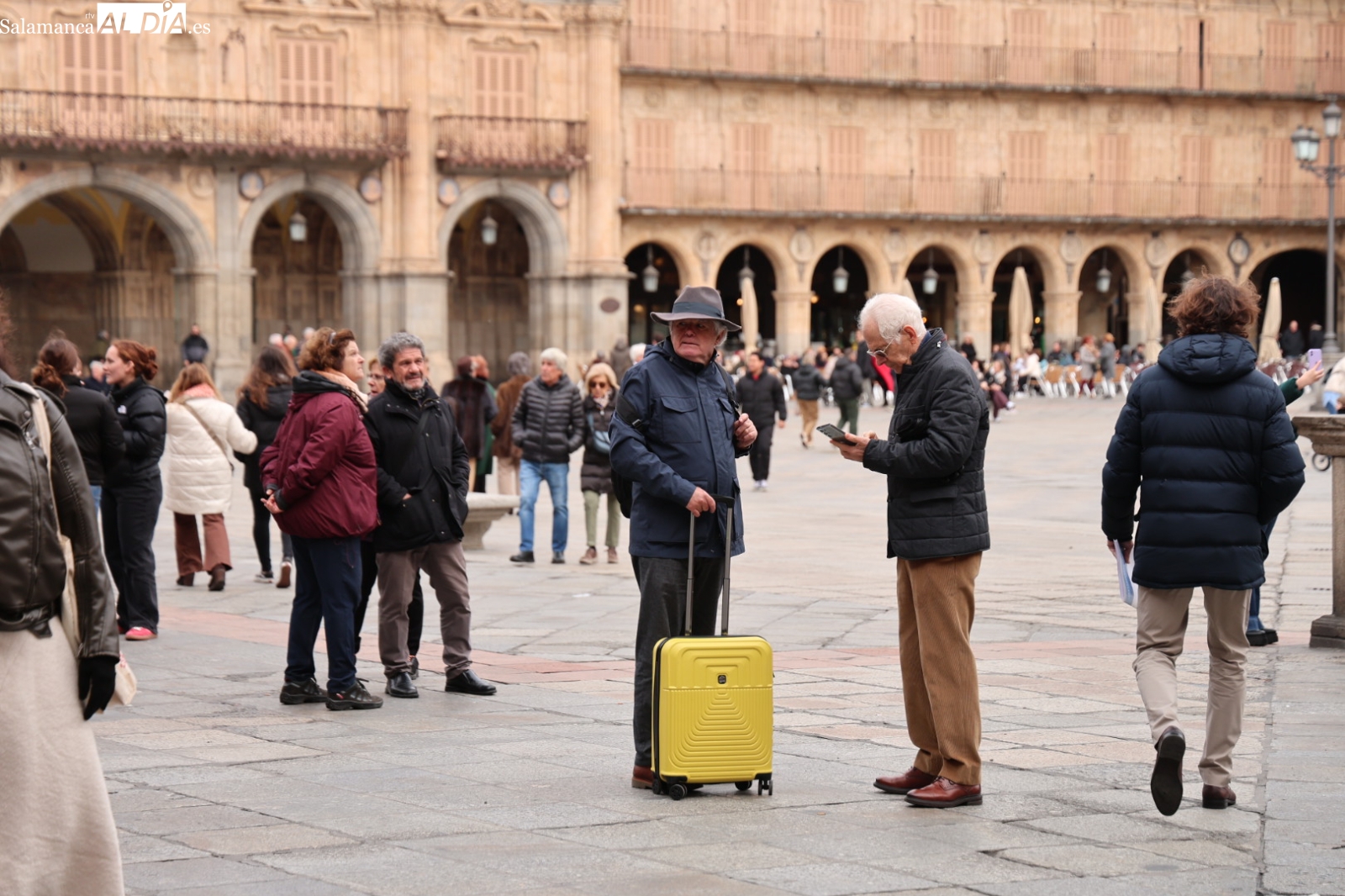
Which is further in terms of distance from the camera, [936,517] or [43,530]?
[936,517]

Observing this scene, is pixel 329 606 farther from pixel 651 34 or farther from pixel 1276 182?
pixel 1276 182

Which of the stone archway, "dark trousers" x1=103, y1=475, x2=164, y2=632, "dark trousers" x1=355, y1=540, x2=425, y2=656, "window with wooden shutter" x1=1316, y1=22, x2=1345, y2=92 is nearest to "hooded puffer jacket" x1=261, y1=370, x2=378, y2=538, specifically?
"dark trousers" x1=355, y1=540, x2=425, y2=656

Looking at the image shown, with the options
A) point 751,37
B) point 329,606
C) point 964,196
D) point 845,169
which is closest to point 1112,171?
point 964,196

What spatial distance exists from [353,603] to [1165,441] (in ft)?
12.6

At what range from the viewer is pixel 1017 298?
41938mm

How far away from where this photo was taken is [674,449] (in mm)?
7004

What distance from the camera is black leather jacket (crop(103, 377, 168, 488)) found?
437 inches

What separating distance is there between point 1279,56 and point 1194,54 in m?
2.34

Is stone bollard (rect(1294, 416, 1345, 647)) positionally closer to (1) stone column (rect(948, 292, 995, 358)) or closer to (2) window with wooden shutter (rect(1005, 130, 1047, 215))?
(1) stone column (rect(948, 292, 995, 358))

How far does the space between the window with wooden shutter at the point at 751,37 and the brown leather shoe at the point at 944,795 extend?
3811 cm

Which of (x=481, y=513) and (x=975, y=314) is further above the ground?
(x=975, y=314)

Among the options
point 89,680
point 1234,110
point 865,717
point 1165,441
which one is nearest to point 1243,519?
point 1165,441

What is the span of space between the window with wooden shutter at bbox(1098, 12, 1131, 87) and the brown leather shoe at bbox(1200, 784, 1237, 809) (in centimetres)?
4195

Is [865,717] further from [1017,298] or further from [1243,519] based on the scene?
[1017,298]
